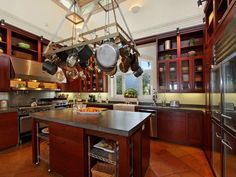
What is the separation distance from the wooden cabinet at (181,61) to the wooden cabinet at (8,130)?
3615mm

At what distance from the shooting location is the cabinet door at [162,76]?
12.6ft

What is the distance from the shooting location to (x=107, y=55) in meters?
1.81

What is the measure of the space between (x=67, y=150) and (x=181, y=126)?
262cm

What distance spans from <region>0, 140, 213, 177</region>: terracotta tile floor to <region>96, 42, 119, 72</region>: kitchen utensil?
5.88 ft

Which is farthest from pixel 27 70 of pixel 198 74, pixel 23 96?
pixel 198 74

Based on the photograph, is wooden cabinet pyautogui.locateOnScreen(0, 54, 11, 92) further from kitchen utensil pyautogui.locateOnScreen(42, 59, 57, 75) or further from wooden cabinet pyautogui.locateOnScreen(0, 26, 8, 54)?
kitchen utensil pyautogui.locateOnScreen(42, 59, 57, 75)

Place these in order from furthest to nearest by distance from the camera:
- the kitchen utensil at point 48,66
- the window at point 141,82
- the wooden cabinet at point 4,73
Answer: the window at point 141,82
the wooden cabinet at point 4,73
the kitchen utensil at point 48,66

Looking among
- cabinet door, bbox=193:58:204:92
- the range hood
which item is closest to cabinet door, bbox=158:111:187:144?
cabinet door, bbox=193:58:204:92

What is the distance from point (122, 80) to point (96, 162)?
346cm

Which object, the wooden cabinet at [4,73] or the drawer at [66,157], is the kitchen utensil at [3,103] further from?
the drawer at [66,157]

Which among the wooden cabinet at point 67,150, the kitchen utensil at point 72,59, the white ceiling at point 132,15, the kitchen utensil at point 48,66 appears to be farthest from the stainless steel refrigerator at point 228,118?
the kitchen utensil at point 48,66

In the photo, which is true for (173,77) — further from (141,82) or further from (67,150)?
(67,150)

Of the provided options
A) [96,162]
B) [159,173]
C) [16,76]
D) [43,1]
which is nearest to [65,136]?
[96,162]

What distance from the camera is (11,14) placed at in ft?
10.9
